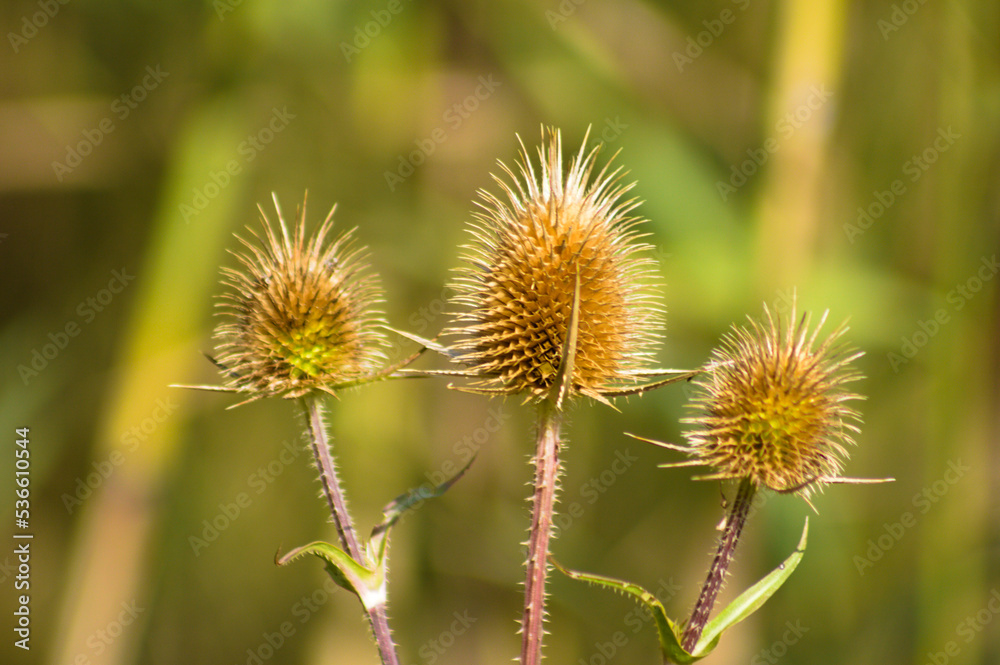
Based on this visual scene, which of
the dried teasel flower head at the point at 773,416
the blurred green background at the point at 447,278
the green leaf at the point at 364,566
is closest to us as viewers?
the green leaf at the point at 364,566

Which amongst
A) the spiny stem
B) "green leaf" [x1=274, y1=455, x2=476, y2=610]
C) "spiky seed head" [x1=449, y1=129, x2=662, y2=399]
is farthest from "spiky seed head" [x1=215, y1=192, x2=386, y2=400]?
the spiny stem

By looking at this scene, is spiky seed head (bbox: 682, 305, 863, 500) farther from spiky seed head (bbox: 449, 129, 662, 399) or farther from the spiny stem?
the spiny stem

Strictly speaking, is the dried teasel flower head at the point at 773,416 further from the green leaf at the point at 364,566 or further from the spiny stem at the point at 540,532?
the green leaf at the point at 364,566

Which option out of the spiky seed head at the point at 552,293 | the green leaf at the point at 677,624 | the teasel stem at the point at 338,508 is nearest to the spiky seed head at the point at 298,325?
the teasel stem at the point at 338,508

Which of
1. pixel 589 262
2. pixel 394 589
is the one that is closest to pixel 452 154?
pixel 394 589

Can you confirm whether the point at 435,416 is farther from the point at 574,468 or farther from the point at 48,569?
the point at 48,569

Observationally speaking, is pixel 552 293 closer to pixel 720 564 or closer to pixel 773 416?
pixel 773 416

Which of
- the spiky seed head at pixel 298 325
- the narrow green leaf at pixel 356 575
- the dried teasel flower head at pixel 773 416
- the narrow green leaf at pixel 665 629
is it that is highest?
the spiky seed head at pixel 298 325
